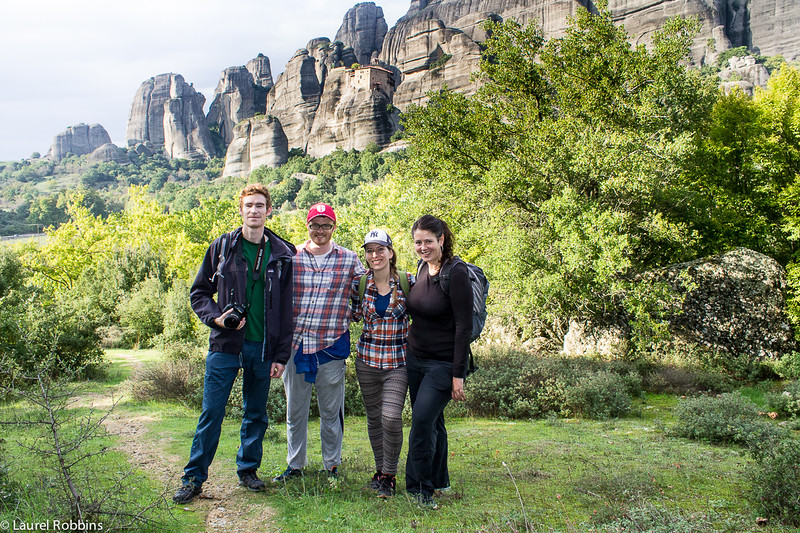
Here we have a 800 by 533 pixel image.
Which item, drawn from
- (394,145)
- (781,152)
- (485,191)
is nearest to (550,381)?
(485,191)

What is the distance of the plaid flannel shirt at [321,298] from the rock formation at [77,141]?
166m

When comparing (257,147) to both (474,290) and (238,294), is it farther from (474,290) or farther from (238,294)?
(474,290)

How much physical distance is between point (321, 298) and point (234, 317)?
666 mm

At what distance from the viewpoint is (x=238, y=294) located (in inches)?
143

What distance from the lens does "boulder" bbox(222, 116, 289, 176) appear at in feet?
296

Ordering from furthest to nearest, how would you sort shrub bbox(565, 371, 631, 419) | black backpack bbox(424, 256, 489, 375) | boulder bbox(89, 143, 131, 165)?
boulder bbox(89, 143, 131, 165) → shrub bbox(565, 371, 631, 419) → black backpack bbox(424, 256, 489, 375)

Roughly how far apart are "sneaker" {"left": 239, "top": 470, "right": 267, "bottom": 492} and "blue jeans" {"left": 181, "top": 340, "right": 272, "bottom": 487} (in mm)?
37

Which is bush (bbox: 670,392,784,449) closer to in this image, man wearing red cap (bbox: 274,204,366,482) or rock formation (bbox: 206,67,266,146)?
man wearing red cap (bbox: 274,204,366,482)

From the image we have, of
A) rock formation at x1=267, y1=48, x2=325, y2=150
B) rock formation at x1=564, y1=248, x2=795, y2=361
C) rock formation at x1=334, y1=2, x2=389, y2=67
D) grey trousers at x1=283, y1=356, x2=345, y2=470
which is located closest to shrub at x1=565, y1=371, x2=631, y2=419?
rock formation at x1=564, y1=248, x2=795, y2=361

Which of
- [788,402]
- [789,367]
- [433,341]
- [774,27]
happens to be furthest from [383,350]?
[774,27]

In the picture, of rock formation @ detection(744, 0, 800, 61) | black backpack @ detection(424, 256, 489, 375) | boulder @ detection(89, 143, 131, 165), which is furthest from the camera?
boulder @ detection(89, 143, 131, 165)

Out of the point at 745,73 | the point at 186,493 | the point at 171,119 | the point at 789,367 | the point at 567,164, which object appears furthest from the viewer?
the point at 171,119

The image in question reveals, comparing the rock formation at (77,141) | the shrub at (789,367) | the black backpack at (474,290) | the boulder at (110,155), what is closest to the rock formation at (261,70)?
the boulder at (110,155)

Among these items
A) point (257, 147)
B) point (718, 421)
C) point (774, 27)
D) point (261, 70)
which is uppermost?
point (261, 70)
